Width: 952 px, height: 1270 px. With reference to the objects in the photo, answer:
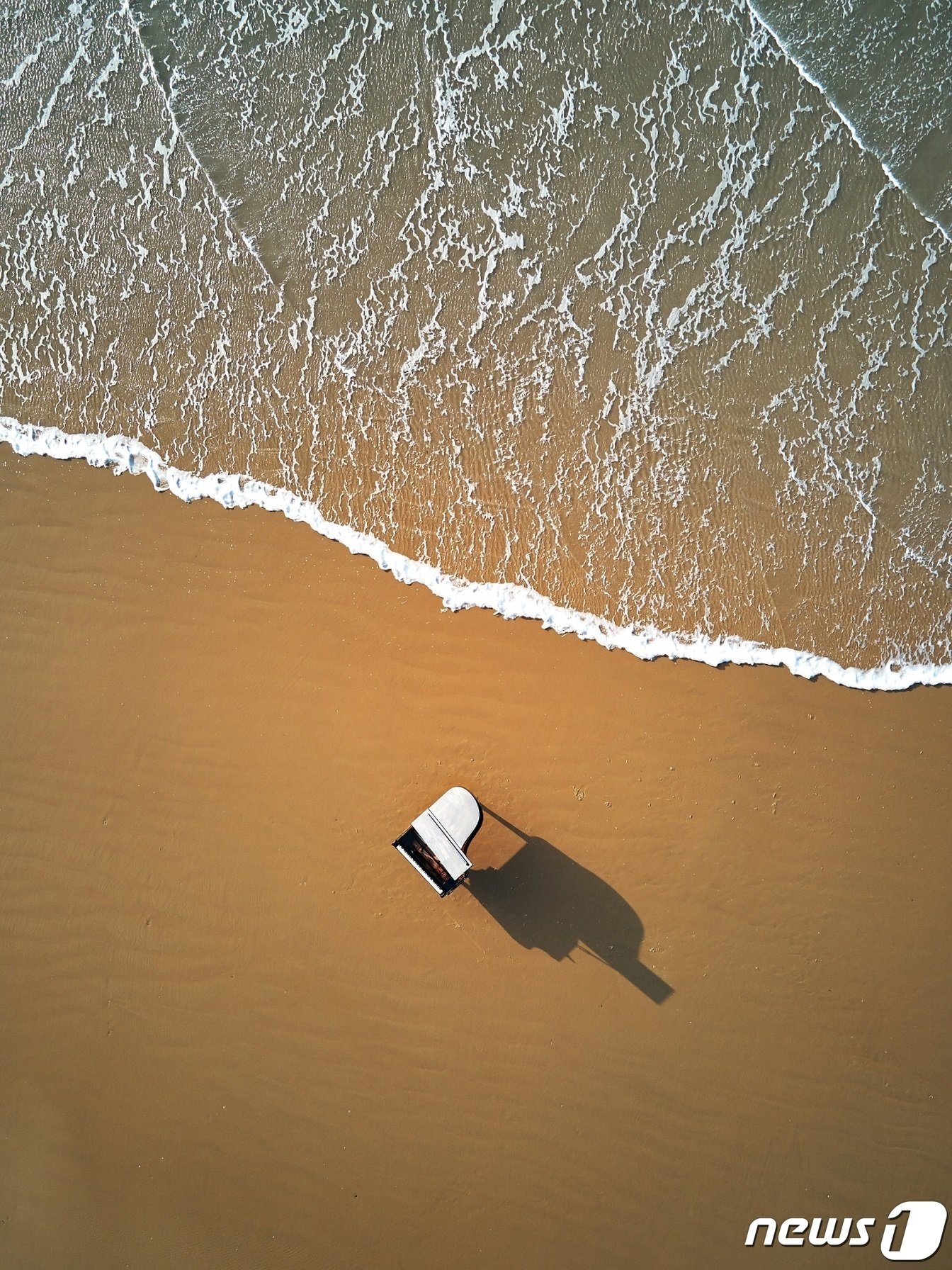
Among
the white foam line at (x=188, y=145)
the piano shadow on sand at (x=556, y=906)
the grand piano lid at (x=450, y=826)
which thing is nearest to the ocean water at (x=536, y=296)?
the white foam line at (x=188, y=145)

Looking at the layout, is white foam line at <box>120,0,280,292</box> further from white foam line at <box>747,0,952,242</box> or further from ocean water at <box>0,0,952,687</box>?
white foam line at <box>747,0,952,242</box>

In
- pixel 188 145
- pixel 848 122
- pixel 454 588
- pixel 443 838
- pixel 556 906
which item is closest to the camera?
pixel 443 838

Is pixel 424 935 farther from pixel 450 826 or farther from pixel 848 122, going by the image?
pixel 848 122

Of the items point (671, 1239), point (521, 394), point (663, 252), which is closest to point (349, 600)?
point (521, 394)

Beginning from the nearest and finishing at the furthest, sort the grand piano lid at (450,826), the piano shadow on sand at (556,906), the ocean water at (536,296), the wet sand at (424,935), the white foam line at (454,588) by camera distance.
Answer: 1. the grand piano lid at (450,826)
2. the wet sand at (424,935)
3. the piano shadow on sand at (556,906)
4. the white foam line at (454,588)
5. the ocean water at (536,296)

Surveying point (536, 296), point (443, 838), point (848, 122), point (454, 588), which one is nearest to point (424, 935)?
point (443, 838)

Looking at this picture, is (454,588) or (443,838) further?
(454,588)

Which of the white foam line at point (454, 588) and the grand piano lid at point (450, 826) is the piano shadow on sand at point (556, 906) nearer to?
the grand piano lid at point (450, 826)
